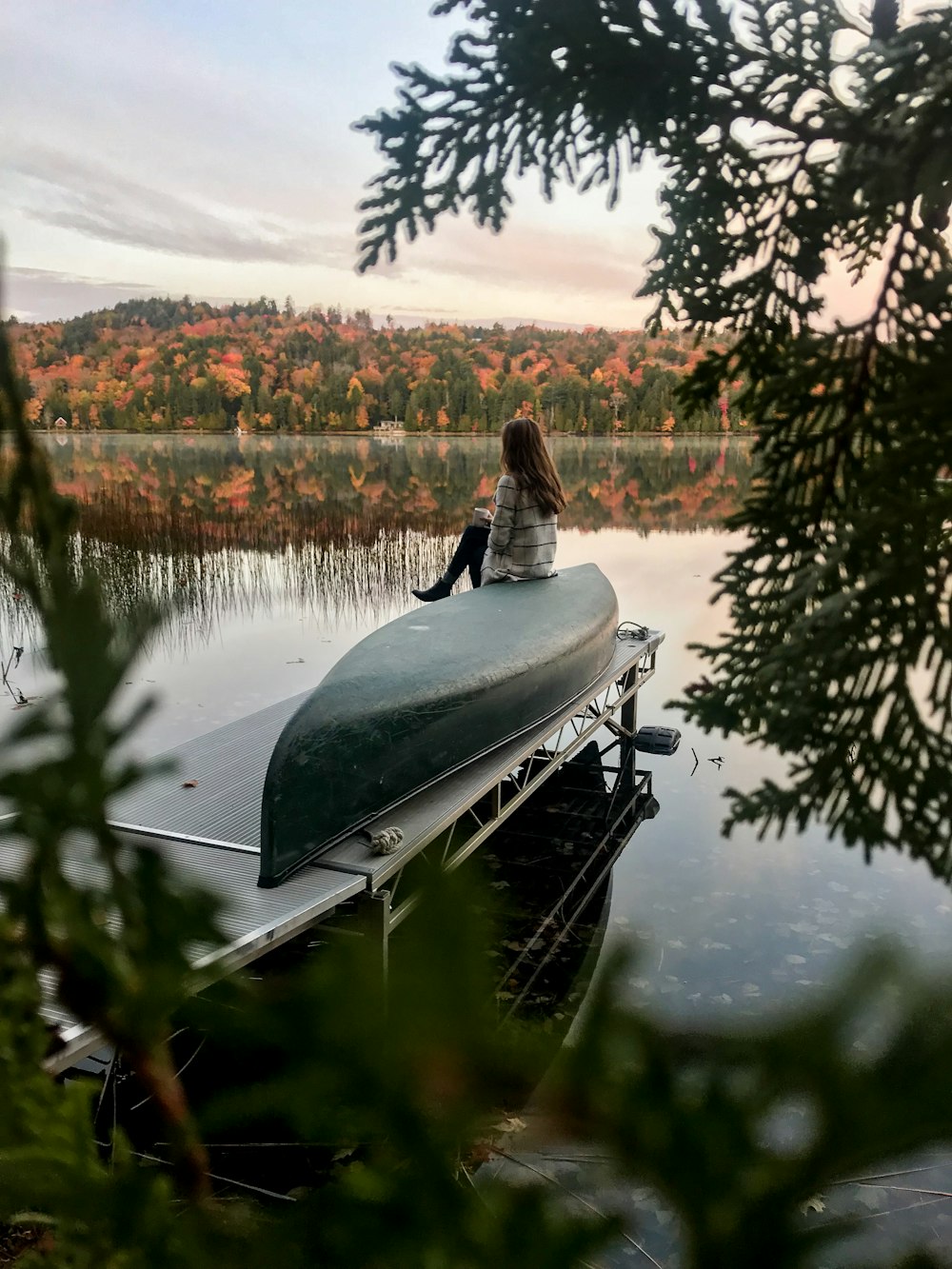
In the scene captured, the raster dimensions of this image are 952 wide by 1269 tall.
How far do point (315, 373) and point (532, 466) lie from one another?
2.97 metres

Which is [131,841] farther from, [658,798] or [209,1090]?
[658,798]

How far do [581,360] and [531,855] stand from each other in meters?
4.23

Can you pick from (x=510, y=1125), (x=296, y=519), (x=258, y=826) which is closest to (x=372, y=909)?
(x=258, y=826)

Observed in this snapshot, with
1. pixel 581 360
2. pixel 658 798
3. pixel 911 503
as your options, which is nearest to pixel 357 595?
pixel 658 798

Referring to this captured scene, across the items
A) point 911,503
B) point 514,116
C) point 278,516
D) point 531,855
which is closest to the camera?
point 911,503

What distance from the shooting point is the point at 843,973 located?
0.36m

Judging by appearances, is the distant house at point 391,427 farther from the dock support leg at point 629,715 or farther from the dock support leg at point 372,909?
the dock support leg at point 629,715

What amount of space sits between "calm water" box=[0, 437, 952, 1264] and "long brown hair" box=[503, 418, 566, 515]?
0.14m

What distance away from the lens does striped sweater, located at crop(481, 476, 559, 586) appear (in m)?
4.35

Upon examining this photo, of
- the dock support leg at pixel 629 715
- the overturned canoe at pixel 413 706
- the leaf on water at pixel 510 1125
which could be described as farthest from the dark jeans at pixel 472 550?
the leaf on water at pixel 510 1125

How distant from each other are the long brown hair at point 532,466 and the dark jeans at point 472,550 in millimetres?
916

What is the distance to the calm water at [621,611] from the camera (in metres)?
0.75

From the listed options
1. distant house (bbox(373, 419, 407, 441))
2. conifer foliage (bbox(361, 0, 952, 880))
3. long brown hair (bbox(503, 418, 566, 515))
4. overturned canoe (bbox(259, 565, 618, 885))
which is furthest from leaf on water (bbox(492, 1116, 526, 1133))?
long brown hair (bbox(503, 418, 566, 515))

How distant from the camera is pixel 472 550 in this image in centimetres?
532
